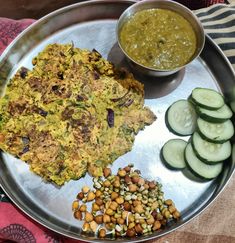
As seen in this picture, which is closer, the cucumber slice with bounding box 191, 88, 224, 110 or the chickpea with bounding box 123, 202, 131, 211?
the chickpea with bounding box 123, 202, 131, 211

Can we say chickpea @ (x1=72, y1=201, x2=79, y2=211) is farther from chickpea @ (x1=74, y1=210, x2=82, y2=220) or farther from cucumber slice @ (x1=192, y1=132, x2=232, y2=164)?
cucumber slice @ (x1=192, y1=132, x2=232, y2=164)

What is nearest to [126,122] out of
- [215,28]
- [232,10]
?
[215,28]

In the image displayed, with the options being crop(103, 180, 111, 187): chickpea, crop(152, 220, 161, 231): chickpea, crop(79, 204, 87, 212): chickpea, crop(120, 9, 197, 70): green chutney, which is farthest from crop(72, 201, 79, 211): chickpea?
crop(120, 9, 197, 70): green chutney

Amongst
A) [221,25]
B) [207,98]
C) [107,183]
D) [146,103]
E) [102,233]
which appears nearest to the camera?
[102,233]

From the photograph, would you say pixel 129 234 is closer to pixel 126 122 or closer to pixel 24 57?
pixel 126 122

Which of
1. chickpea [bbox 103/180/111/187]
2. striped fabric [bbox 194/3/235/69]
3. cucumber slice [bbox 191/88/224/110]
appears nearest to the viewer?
chickpea [bbox 103/180/111/187]

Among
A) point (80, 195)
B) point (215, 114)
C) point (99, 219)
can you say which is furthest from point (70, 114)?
point (215, 114)

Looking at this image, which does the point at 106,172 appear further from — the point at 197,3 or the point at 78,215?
the point at 197,3
